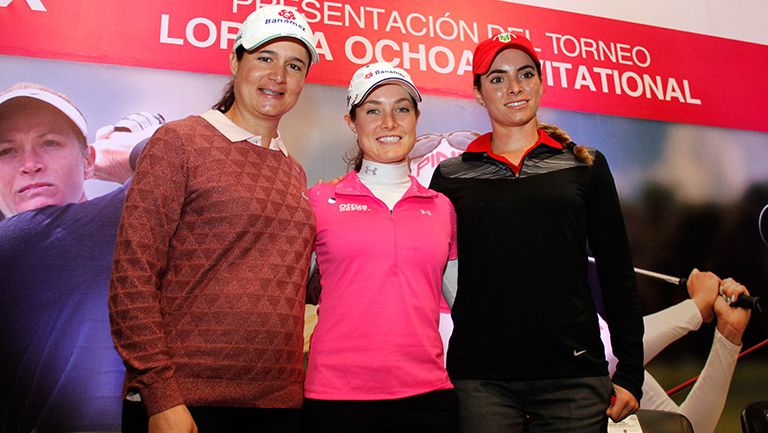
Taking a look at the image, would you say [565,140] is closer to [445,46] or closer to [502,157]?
[502,157]

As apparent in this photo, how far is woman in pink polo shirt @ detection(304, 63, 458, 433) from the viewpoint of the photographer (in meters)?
1.41

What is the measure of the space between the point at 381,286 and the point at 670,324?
6.46ft

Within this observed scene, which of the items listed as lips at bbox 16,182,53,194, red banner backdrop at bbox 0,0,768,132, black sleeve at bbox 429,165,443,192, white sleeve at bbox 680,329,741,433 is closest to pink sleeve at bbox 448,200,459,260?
black sleeve at bbox 429,165,443,192

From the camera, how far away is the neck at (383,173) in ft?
5.67

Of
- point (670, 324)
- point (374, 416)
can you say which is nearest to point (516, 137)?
point (374, 416)

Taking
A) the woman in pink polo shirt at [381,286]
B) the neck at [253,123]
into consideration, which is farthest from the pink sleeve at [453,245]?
the neck at [253,123]

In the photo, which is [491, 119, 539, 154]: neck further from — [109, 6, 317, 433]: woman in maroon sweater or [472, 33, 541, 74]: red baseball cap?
[109, 6, 317, 433]: woman in maroon sweater

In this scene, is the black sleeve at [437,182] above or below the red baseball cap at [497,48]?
below

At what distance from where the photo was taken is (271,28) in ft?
5.15

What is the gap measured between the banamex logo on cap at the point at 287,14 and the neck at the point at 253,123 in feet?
0.94

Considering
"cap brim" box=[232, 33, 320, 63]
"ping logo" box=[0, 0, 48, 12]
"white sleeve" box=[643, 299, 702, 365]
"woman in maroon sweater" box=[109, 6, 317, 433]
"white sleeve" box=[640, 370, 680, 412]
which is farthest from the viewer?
"white sleeve" box=[643, 299, 702, 365]

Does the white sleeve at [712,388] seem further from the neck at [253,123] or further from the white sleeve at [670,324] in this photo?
the neck at [253,123]

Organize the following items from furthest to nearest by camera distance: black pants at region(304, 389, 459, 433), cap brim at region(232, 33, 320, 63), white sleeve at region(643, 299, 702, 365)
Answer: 1. white sleeve at region(643, 299, 702, 365)
2. cap brim at region(232, 33, 320, 63)
3. black pants at region(304, 389, 459, 433)

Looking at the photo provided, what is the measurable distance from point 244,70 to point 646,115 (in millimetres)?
2326
